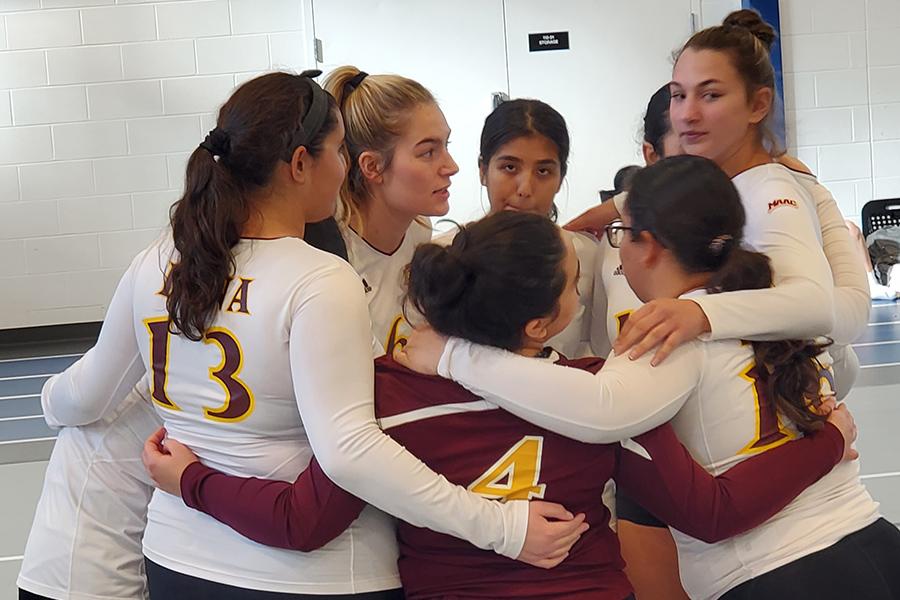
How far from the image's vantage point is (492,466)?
4.91ft

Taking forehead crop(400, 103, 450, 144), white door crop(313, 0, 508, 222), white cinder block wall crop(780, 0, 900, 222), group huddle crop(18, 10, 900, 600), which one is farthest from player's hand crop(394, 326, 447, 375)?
white cinder block wall crop(780, 0, 900, 222)

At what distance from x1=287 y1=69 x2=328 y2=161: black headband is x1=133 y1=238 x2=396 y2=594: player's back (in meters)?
0.19

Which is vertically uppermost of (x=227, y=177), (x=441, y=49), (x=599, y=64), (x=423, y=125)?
(x=441, y=49)

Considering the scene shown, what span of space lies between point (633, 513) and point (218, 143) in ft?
3.67

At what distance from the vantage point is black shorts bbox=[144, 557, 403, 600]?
1.54 metres

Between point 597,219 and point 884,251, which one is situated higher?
point 597,219

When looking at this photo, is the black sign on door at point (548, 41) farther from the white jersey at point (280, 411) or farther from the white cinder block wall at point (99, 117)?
the white jersey at point (280, 411)

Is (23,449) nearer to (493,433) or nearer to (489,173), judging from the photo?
(489,173)

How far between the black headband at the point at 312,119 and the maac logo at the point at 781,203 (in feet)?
2.78

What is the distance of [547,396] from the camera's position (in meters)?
1.45

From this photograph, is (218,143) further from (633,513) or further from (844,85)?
(844,85)

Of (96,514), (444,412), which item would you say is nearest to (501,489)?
(444,412)

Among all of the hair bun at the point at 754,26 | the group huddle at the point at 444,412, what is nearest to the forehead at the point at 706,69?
the hair bun at the point at 754,26

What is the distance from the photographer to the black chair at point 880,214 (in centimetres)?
762
